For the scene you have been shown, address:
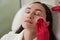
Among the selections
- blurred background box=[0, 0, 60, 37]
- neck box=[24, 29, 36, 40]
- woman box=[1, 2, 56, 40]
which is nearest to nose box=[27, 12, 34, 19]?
woman box=[1, 2, 56, 40]

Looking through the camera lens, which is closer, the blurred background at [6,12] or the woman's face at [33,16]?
the woman's face at [33,16]

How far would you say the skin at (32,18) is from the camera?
1004 millimetres

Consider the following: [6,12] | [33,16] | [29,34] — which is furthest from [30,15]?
[6,12]

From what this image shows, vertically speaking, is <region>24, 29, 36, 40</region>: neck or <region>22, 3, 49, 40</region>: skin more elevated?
<region>22, 3, 49, 40</region>: skin

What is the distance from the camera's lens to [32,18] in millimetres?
1015

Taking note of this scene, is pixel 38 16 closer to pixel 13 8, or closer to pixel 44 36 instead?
pixel 44 36

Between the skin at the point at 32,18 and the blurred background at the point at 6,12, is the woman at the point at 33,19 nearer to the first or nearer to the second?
the skin at the point at 32,18

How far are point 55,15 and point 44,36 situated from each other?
0.29m

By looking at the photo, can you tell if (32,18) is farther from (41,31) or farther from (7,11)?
(7,11)

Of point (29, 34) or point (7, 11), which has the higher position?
point (7, 11)

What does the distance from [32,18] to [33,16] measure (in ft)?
0.08

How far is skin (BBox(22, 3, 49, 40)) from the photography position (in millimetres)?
1004

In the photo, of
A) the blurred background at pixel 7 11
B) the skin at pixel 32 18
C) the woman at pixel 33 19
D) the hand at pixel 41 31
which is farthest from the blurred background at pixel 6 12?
the hand at pixel 41 31

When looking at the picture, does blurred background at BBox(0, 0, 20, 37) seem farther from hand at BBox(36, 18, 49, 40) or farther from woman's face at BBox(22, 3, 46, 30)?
hand at BBox(36, 18, 49, 40)
